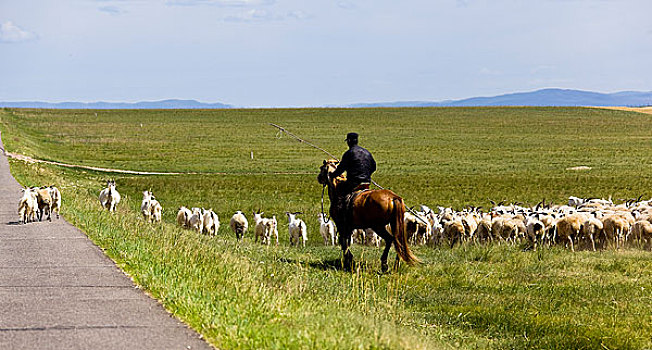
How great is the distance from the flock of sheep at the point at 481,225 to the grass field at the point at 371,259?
32.7 inches

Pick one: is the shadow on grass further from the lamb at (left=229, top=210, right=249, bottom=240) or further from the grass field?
the lamb at (left=229, top=210, right=249, bottom=240)

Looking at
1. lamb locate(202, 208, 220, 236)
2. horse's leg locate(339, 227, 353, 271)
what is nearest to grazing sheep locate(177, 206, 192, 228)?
lamb locate(202, 208, 220, 236)

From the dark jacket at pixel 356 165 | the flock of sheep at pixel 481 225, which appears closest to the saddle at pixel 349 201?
the dark jacket at pixel 356 165

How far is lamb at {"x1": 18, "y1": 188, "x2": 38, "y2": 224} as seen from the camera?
56.5 ft

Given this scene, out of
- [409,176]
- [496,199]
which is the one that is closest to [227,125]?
[409,176]

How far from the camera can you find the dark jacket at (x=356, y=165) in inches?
586

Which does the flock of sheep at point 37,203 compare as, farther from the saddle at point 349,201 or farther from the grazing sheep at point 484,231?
the grazing sheep at point 484,231

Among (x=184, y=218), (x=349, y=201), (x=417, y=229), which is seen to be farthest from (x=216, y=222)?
(x=349, y=201)

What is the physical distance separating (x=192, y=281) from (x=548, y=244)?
10752 mm

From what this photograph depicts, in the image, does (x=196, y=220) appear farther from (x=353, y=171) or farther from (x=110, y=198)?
(x=353, y=171)

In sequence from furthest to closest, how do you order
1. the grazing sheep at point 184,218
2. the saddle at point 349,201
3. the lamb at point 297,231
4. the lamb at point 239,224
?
the grazing sheep at point 184,218 < the lamb at point 239,224 < the lamb at point 297,231 < the saddle at point 349,201

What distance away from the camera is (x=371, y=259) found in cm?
1609

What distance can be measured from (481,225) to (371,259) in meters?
4.75

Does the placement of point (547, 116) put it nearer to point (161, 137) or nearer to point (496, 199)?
point (161, 137)
